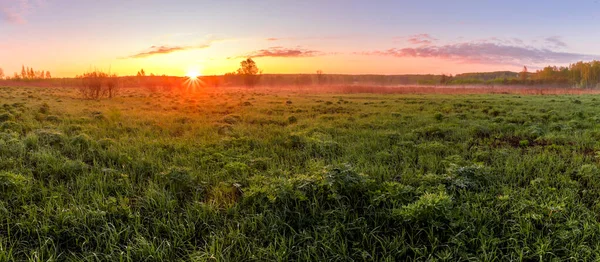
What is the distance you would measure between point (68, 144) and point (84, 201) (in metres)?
4.10

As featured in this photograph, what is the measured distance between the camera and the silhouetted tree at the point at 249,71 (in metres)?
74.5

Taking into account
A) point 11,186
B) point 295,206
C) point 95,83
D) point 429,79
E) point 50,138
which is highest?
point 429,79

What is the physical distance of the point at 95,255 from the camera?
10.3 ft

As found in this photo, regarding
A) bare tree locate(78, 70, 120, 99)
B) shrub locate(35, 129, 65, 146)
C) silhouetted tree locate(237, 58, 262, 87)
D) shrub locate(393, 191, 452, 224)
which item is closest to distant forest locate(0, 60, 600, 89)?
silhouetted tree locate(237, 58, 262, 87)

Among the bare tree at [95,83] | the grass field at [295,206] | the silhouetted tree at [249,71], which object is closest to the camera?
the grass field at [295,206]

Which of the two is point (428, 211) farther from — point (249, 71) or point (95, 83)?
point (249, 71)

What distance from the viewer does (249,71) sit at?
7519cm

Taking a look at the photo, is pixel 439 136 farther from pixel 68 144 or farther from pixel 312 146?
pixel 68 144

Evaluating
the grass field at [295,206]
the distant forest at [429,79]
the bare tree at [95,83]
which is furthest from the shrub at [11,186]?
the distant forest at [429,79]

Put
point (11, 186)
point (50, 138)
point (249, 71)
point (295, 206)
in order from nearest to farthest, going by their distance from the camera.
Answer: point (295, 206) → point (11, 186) → point (50, 138) → point (249, 71)

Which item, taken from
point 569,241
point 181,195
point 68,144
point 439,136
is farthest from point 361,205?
point 68,144

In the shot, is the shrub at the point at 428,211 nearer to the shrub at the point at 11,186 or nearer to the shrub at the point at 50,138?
the shrub at the point at 11,186

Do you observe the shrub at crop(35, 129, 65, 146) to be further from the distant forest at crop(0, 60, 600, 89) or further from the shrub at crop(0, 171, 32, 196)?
the distant forest at crop(0, 60, 600, 89)

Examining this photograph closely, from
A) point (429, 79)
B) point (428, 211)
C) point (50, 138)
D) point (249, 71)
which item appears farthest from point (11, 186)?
point (429, 79)
